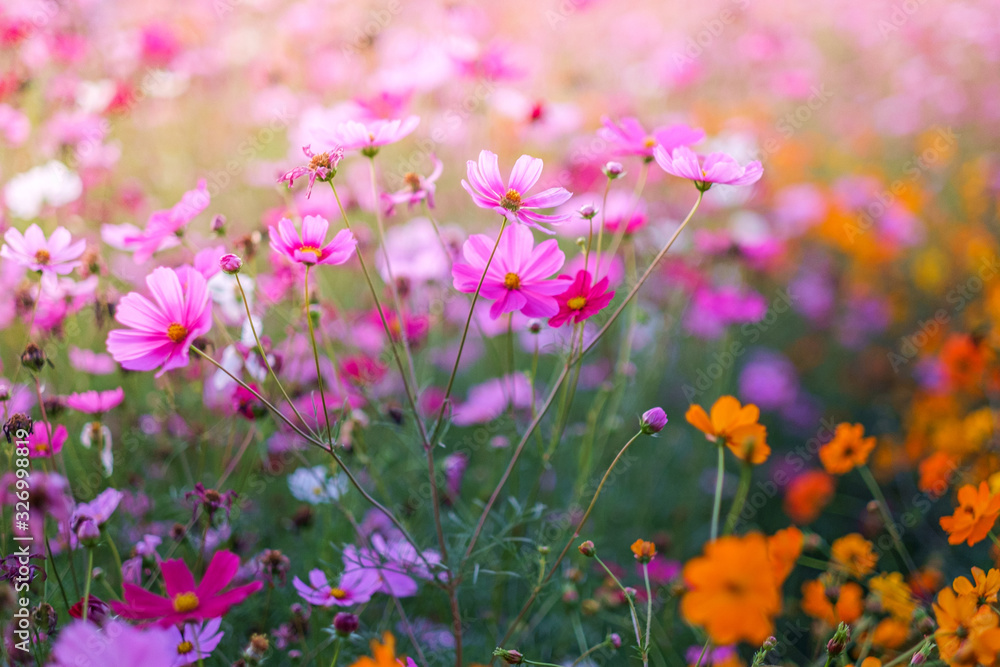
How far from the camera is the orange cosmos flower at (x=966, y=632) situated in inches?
24.0

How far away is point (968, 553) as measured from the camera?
161 centimetres

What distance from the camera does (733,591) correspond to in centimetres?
51

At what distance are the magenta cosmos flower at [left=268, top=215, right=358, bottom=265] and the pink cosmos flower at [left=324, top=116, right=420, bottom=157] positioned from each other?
0.12 m

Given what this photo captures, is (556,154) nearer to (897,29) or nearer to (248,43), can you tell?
(248,43)

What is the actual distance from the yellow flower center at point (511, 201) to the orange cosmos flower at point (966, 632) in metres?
0.62

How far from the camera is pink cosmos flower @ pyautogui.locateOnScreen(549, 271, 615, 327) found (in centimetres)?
76

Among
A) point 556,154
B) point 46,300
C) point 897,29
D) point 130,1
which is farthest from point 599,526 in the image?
point 897,29

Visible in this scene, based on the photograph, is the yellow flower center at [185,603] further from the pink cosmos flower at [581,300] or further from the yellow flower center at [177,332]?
the pink cosmos flower at [581,300]

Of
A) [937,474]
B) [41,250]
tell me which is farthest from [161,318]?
[937,474]

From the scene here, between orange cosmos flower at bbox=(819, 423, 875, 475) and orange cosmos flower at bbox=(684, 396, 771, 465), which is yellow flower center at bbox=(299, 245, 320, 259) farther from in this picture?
orange cosmos flower at bbox=(819, 423, 875, 475)

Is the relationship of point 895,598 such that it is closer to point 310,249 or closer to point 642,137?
point 642,137

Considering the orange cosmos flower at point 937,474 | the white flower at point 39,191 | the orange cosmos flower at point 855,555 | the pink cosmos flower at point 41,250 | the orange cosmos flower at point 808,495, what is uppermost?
the pink cosmos flower at point 41,250

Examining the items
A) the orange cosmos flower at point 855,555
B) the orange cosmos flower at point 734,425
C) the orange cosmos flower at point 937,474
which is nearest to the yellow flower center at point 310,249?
the orange cosmos flower at point 734,425

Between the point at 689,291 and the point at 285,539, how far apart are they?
1.23m
